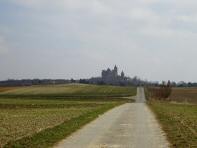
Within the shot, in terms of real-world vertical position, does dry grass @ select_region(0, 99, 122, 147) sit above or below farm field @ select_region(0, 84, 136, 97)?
below

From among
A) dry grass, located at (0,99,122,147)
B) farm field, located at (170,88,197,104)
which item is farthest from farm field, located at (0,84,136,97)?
dry grass, located at (0,99,122,147)

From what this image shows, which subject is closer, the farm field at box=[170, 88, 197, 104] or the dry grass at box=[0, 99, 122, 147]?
the dry grass at box=[0, 99, 122, 147]

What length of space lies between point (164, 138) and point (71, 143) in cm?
421

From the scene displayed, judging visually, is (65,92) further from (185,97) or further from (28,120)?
(28,120)

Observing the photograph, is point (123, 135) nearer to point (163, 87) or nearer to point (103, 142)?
point (103, 142)

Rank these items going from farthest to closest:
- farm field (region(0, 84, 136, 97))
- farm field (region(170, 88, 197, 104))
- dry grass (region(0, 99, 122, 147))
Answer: farm field (region(0, 84, 136, 97)) → farm field (region(170, 88, 197, 104)) → dry grass (region(0, 99, 122, 147))

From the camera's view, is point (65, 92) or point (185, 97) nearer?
point (185, 97)

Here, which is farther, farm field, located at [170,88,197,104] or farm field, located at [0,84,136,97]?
farm field, located at [0,84,136,97]

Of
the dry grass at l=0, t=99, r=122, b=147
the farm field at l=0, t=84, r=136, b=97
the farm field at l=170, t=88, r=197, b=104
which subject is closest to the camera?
the dry grass at l=0, t=99, r=122, b=147

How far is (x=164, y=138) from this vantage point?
1995cm

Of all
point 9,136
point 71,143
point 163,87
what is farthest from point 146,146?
point 163,87

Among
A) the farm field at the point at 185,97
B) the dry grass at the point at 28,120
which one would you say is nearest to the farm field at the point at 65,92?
the farm field at the point at 185,97

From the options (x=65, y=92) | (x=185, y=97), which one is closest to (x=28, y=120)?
(x=185, y=97)

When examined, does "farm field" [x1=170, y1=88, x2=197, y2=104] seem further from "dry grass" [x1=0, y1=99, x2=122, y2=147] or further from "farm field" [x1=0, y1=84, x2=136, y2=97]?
"dry grass" [x1=0, y1=99, x2=122, y2=147]
